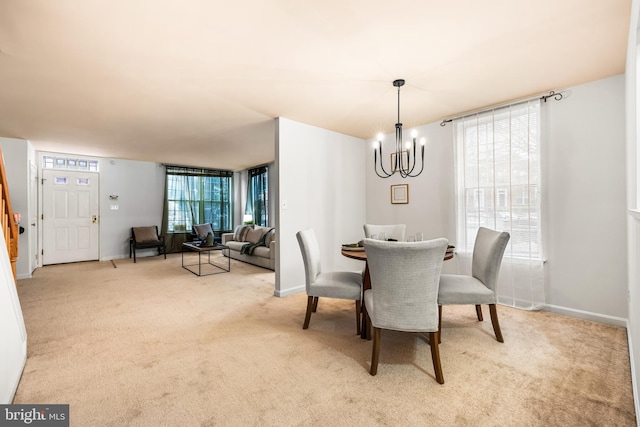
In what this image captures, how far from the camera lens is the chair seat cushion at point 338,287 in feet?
8.27

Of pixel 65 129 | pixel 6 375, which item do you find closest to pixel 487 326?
pixel 6 375

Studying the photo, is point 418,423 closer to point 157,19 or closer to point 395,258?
point 395,258

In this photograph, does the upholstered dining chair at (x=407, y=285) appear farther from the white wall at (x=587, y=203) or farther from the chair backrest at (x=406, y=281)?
the white wall at (x=587, y=203)

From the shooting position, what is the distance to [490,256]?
2400 millimetres

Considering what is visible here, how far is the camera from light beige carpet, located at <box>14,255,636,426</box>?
5.16 feet

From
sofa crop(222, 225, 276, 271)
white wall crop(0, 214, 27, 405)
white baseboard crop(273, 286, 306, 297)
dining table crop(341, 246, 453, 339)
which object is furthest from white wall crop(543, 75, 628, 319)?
white wall crop(0, 214, 27, 405)

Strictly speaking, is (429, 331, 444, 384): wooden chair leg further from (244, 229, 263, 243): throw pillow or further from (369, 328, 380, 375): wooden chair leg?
(244, 229, 263, 243): throw pillow

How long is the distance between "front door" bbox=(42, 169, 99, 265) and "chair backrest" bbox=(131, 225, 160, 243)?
2.61 ft

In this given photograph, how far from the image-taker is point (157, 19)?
6.13ft

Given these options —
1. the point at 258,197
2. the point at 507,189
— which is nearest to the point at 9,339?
the point at 507,189

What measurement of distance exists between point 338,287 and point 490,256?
51.5 inches

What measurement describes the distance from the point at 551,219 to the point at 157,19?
4.00 metres

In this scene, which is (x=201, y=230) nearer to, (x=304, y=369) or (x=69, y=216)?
(x=69, y=216)

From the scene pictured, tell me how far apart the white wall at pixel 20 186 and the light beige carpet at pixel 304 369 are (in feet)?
6.81
